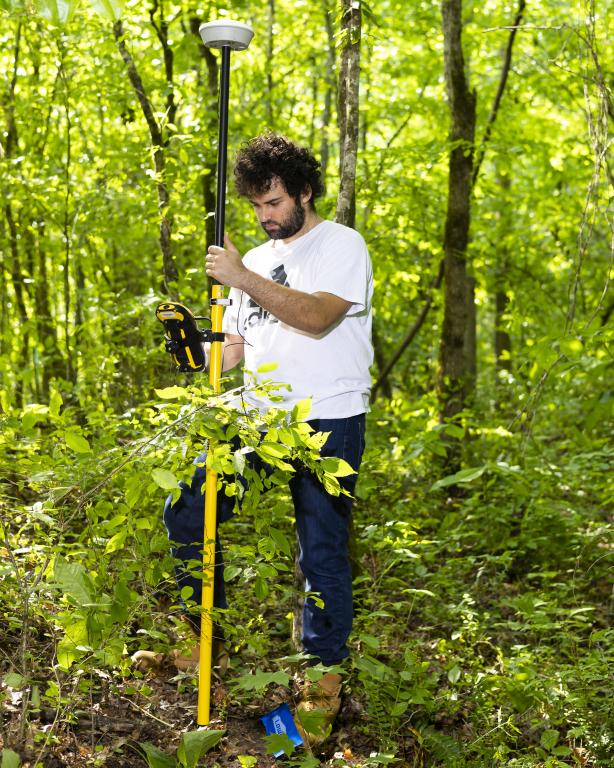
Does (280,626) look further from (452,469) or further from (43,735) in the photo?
(452,469)

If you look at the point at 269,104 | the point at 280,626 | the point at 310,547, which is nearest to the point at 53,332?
the point at 269,104

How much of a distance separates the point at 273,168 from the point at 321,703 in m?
2.13

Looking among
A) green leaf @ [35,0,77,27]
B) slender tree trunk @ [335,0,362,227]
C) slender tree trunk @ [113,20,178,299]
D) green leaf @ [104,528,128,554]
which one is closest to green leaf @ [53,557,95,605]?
green leaf @ [104,528,128,554]

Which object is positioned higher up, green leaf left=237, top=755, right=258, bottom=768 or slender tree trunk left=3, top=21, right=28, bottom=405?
slender tree trunk left=3, top=21, right=28, bottom=405

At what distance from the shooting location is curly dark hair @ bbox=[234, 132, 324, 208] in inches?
139

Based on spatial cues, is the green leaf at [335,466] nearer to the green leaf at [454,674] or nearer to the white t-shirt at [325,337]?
the white t-shirt at [325,337]

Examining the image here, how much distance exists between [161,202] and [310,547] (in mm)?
2927

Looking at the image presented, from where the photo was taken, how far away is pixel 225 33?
319 centimetres

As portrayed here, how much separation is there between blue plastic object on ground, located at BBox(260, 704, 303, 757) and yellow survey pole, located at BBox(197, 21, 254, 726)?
0.24 m

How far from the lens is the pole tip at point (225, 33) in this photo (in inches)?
125

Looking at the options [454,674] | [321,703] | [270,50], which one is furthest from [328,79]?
[321,703]

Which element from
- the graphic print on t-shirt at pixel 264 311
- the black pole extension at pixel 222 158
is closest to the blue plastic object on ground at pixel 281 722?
the graphic print on t-shirt at pixel 264 311

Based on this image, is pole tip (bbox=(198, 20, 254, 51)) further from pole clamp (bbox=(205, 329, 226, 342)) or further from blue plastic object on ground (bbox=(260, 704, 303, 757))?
blue plastic object on ground (bbox=(260, 704, 303, 757))

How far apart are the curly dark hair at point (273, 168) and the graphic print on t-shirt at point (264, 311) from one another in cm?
32
